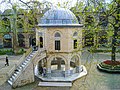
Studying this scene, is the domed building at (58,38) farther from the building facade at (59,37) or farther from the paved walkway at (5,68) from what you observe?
the paved walkway at (5,68)

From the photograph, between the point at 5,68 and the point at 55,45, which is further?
the point at 5,68

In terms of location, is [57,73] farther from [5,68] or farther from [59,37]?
[5,68]

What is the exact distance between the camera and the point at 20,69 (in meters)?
22.3

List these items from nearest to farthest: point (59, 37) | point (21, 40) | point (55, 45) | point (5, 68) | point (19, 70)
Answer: point (19, 70), point (59, 37), point (55, 45), point (5, 68), point (21, 40)

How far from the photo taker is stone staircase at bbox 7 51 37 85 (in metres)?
21.1

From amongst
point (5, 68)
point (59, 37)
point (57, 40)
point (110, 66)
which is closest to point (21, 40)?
point (5, 68)

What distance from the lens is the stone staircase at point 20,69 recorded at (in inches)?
832

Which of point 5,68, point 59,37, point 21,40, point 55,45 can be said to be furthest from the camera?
point 21,40

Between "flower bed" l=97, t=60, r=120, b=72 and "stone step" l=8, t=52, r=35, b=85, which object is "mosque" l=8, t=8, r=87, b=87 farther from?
"flower bed" l=97, t=60, r=120, b=72

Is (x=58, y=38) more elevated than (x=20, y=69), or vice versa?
(x=58, y=38)

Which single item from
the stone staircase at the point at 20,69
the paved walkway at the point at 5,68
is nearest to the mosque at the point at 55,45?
the stone staircase at the point at 20,69

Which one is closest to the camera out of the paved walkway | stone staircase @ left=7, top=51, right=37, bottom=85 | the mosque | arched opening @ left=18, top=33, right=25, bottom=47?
stone staircase @ left=7, top=51, right=37, bottom=85

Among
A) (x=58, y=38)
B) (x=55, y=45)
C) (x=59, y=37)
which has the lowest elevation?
(x=55, y=45)

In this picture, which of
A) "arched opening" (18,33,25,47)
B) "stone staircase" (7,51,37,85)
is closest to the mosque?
"stone staircase" (7,51,37,85)
